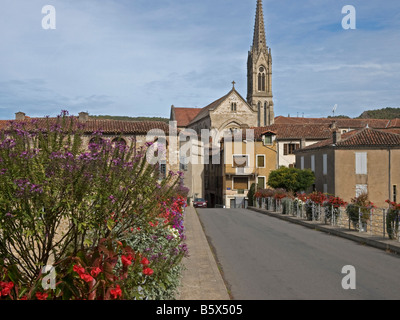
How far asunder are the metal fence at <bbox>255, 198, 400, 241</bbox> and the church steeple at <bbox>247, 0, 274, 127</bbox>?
201 feet

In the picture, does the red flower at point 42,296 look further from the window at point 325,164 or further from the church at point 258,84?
the church at point 258,84

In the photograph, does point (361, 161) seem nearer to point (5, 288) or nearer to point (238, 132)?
point (238, 132)

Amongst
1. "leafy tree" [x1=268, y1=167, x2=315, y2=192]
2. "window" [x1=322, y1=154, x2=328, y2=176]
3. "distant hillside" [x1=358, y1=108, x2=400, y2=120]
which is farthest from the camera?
"distant hillside" [x1=358, y1=108, x2=400, y2=120]

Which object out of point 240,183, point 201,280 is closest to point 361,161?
point 240,183

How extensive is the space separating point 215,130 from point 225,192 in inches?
723

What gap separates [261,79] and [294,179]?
5420 cm

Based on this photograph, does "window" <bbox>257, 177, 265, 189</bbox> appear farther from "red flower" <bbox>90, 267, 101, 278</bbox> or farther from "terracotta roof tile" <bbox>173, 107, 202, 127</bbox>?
"red flower" <bbox>90, 267, 101, 278</bbox>

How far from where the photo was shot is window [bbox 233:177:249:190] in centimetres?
5319

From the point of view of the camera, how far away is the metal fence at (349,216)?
14219 millimetres

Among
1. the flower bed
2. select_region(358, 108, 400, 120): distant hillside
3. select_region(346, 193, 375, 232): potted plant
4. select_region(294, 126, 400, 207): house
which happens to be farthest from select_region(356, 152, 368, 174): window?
select_region(358, 108, 400, 120): distant hillside

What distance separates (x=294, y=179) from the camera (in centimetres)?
4088

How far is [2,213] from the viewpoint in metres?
4.80

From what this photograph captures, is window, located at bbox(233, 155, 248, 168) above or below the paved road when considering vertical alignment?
above
